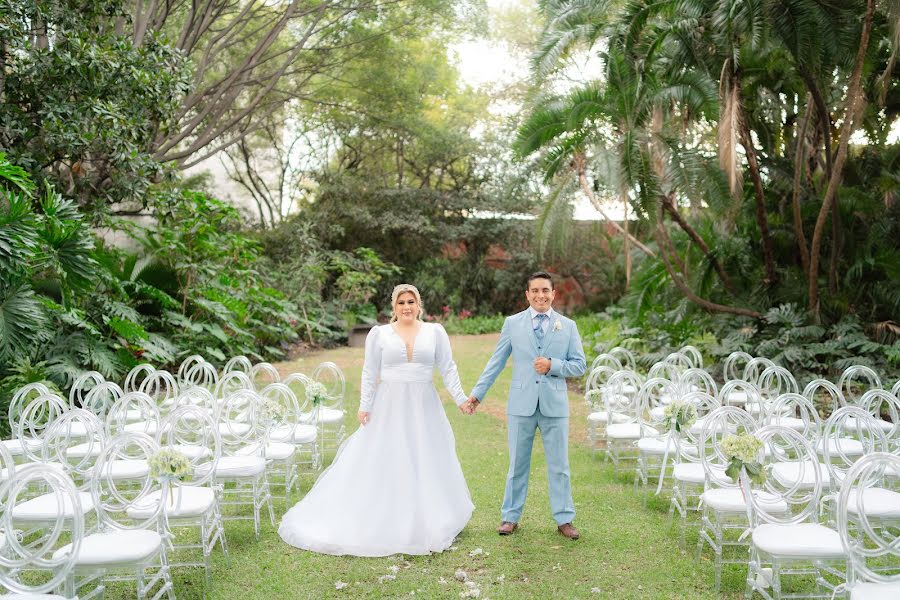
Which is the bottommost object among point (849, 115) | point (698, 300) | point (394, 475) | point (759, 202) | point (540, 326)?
point (394, 475)

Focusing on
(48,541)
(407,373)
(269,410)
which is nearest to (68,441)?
(269,410)

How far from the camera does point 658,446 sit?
614cm

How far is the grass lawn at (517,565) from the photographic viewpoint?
4352 mm

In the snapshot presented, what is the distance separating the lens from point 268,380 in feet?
43.0

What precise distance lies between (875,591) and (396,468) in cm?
292

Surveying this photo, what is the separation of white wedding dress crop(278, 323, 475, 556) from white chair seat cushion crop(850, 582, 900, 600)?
2494 millimetres

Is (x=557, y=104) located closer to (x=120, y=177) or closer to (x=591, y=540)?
(x=120, y=177)

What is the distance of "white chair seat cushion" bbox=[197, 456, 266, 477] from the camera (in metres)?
5.16

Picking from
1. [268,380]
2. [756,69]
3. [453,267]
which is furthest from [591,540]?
[453,267]

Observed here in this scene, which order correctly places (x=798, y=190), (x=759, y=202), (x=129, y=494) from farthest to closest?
(x=759, y=202) → (x=798, y=190) → (x=129, y=494)

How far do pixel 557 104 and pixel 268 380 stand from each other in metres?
6.48

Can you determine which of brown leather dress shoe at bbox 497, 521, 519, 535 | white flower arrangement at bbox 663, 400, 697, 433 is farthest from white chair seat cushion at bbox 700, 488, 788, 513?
brown leather dress shoe at bbox 497, 521, 519, 535

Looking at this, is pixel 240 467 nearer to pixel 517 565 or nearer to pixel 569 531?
pixel 517 565

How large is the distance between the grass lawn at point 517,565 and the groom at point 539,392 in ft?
0.84
